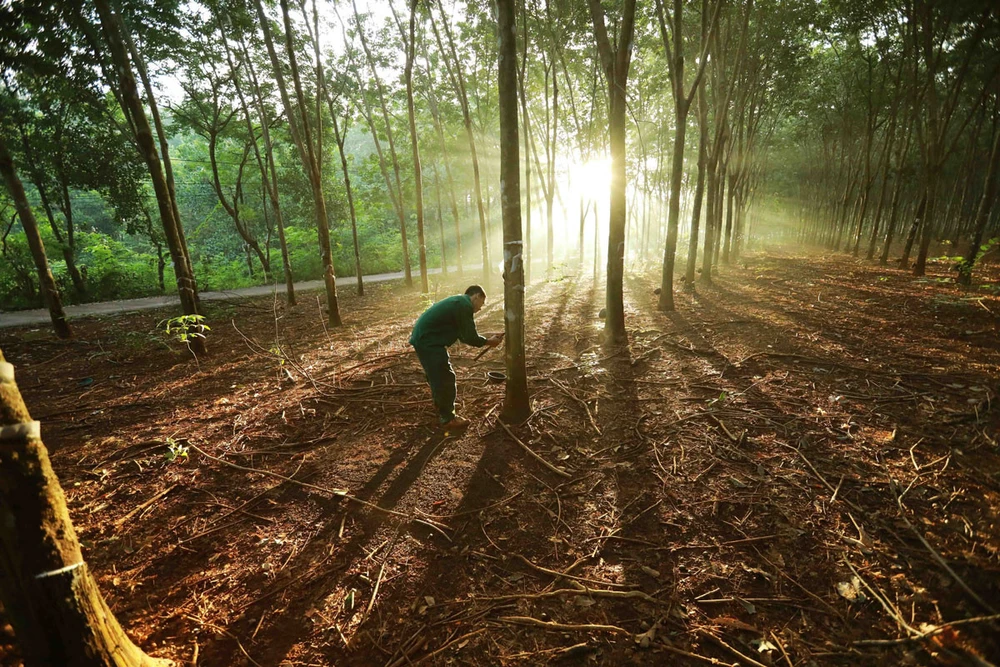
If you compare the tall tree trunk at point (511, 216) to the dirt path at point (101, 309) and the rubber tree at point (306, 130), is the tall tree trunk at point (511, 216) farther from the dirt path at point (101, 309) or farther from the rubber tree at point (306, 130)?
the dirt path at point (101, 309)

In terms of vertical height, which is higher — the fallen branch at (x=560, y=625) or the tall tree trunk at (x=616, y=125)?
the tall tree trunk at (x=616, y=125)

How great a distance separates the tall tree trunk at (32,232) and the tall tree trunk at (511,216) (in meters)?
10.8

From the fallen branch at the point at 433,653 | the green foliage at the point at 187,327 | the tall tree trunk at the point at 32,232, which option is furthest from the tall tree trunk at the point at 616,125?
the tall tree trunk at the point at 32,232

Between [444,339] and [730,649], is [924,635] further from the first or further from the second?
[444,339]

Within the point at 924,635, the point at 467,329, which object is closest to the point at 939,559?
the point at 924,635

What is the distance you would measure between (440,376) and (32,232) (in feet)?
35.4

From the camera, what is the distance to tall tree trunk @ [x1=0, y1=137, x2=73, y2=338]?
8205 millimetres

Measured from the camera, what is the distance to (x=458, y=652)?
2.20 metres

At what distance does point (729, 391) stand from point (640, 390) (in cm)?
112

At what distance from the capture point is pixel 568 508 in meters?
3.33

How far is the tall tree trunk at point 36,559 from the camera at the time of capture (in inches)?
53.2

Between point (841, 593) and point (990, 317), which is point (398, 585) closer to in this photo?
point (841, 593)

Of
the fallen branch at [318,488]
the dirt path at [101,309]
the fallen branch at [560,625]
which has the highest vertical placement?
the fallen branch at [560,625]

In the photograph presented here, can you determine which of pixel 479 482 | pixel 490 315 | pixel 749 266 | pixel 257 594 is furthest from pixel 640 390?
pixel 749 266
